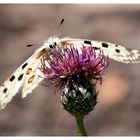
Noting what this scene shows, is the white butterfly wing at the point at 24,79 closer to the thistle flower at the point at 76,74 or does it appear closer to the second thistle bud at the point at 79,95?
the thistle flower at the point at 76,74

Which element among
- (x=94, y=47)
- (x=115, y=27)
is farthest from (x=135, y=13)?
(x=94, y=47)

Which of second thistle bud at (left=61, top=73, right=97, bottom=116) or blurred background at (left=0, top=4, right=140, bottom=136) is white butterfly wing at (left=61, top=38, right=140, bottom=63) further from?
blurred background at (left=0, top=4, right=140, bottom=136)

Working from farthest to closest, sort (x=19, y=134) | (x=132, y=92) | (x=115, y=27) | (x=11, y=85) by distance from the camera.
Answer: (x=115, y=27)
(x=132, y=92)
(x=19, y=134)
(x=11, y=85)

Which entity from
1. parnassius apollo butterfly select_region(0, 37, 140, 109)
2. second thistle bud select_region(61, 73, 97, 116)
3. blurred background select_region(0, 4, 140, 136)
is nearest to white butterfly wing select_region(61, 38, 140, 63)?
parnassius apollo butterfly select_region(0, 37, 140, 109)

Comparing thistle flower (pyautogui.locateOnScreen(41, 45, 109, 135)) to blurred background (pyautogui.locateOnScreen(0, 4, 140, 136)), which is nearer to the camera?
thistle flower (pyautogui.locateOnScreen(41, 45, 109, 135))

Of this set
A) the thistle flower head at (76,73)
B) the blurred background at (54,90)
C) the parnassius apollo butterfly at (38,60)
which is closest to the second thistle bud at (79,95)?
the thistle flower head at (76,73)

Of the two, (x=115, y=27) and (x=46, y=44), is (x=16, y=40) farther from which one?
(x=46, y=44)
